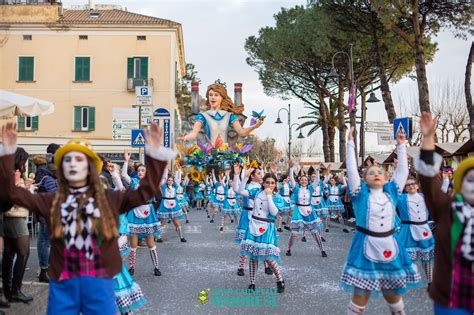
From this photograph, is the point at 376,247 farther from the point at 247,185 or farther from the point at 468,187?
the point at 247,185

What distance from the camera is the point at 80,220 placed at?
383 cm

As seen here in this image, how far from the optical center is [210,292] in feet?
25.5

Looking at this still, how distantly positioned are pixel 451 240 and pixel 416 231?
4195 millimetres

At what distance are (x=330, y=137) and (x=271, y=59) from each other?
8994mm

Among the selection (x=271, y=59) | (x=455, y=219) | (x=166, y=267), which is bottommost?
(x=166, y=267)

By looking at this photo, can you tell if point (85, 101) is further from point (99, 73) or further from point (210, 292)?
point (210, 292)

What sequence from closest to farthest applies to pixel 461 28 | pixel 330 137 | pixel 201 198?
pixel 461 28 → pixel 201 198 → pixel 330 137

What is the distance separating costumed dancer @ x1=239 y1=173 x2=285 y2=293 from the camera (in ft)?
26.1

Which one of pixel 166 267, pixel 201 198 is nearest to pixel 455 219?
pixel 166 267

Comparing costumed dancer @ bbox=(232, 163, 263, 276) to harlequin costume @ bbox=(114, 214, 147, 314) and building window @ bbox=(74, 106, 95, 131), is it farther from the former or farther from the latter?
building window @ bbox=(74, 106, 95, 131)

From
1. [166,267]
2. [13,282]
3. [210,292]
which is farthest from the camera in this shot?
[166,267]

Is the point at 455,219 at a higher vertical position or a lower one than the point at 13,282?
higher

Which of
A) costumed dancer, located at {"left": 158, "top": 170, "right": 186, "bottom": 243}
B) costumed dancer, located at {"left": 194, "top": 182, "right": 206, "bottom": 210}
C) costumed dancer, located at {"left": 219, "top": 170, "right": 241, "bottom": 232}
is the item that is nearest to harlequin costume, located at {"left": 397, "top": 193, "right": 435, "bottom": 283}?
costumed dancer, located at {"left": 158, "top": 170, "right": 186, "bottom": 243}

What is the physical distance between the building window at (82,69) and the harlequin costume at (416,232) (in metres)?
30.4
